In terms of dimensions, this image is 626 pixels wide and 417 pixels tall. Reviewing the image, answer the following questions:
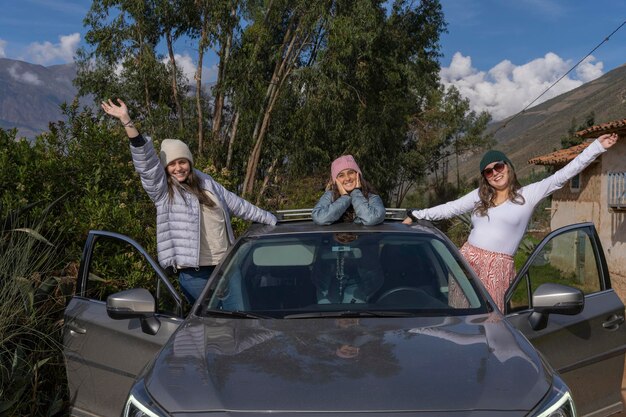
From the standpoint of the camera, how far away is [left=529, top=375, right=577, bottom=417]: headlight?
97.3 inches

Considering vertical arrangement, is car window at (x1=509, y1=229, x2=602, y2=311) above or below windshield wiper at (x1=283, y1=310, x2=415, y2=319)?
below

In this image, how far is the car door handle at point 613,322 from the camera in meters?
4.00

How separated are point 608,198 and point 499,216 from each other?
17.5m

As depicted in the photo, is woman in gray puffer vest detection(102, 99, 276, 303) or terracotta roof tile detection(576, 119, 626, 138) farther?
terracotta roof tile detection(576, 119, 626, 138)

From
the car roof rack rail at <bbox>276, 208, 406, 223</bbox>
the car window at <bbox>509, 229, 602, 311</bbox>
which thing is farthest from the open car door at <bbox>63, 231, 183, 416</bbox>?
the car window at <bbox>509, 229, 602, 311</bbox>

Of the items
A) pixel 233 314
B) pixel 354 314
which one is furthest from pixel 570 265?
pixel 233 314

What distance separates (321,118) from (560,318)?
17010 mm

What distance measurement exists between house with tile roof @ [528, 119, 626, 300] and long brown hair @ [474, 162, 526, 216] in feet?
46.3

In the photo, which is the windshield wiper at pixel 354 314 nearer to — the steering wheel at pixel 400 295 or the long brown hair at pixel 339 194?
the steering wheel at pixel 400 295

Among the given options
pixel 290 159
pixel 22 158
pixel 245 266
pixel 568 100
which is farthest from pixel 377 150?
pixel 568 100

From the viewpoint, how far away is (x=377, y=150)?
24609 mm

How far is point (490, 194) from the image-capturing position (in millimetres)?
4781

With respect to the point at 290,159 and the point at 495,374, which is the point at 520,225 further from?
the point at 290,159

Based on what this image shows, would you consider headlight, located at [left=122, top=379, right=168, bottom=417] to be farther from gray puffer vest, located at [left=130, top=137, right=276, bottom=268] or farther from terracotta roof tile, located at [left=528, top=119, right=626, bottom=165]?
terracotta roof tile, located at [left=528, top=119, right=626, bottom=165]
